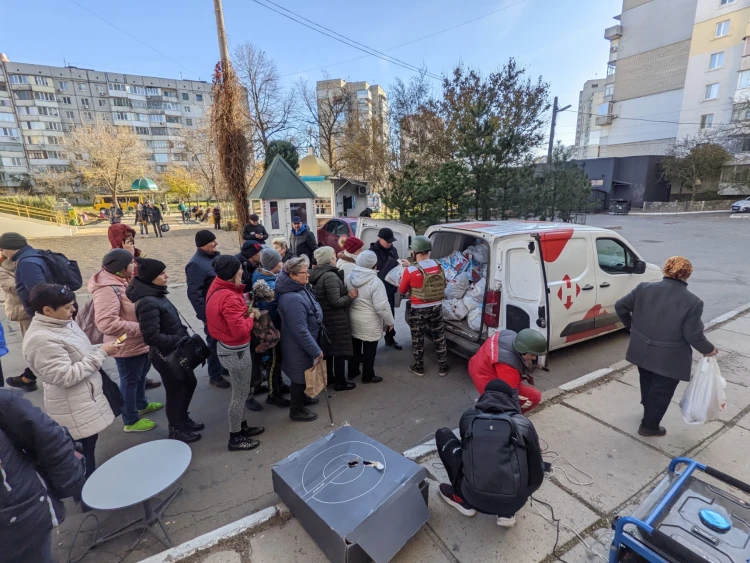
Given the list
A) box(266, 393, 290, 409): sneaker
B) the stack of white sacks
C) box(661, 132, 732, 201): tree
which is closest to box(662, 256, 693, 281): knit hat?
the stack of white sacks

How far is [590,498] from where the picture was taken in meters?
2.65

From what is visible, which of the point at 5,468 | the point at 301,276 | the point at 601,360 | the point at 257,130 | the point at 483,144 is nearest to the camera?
the point at 5,468

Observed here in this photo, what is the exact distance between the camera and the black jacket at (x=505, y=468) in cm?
209

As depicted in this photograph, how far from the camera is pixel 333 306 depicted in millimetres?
3883

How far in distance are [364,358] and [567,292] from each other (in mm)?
2598

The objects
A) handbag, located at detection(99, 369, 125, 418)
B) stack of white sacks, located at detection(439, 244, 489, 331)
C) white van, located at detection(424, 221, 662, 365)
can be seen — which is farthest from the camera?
stack of white sacks, located at detection(439, 244, 489, 331)

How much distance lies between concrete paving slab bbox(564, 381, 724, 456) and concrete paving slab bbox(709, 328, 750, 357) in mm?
2229

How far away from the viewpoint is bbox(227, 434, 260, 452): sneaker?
10.6ft

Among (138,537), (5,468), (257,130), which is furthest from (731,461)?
(257,130)

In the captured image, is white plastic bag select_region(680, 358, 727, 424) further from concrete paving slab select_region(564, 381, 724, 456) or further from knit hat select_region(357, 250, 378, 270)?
knit hat select_region(357, 250, 378, 270)

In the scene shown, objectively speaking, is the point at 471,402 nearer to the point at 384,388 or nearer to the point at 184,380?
the point at 384,388

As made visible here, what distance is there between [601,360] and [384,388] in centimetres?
307

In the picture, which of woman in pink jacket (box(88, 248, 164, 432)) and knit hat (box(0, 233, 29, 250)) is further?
knit hat (box(0, 233, 29, 250))

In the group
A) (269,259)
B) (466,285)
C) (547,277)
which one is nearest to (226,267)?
(269,259)
